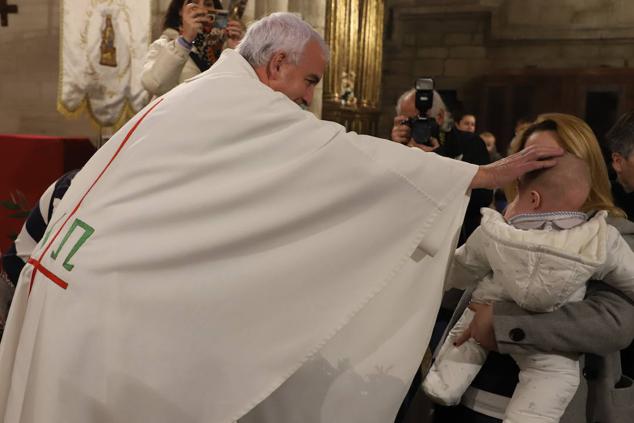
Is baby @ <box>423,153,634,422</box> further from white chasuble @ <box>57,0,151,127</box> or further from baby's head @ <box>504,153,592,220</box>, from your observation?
white chasuble @ <box>57,0,151,127</box>

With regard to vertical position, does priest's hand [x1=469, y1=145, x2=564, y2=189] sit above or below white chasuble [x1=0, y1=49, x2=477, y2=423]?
above

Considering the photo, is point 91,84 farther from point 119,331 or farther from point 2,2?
point 119,331

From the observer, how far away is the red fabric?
4121 mm

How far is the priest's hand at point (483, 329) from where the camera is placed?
1.94 metres

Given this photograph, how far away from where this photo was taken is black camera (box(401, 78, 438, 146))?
129 inches

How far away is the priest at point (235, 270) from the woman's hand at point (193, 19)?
60.5 inches

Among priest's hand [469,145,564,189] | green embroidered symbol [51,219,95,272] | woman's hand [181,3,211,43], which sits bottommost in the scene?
green embroidered symbol [51,219,95,272]

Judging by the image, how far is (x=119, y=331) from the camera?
1867 mm

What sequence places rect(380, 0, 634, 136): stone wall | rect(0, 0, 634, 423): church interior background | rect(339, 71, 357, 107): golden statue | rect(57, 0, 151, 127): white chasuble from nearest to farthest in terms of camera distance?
rect(57, 0, 151, 127): white chasuble < rect(0, 0, 634, 423): church interior background < rect(339, 71, 357, 107): golden statue < rect(380, 0, 634, 136): stone wall

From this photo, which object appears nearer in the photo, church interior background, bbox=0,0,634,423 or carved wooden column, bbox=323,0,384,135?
church interior background, bbox=0,0,634,423

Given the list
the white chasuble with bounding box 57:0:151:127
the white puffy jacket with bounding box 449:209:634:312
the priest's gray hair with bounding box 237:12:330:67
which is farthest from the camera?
the white chasuble with bounding box 57:0:151:127

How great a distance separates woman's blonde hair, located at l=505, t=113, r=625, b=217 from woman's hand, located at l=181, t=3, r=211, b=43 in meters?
2.06

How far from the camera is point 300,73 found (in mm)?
2355

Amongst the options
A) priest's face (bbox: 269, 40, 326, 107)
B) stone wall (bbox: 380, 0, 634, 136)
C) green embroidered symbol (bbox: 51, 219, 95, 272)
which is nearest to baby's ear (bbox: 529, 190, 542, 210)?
priest's face (bbox: 269, 40, 326, 107)
